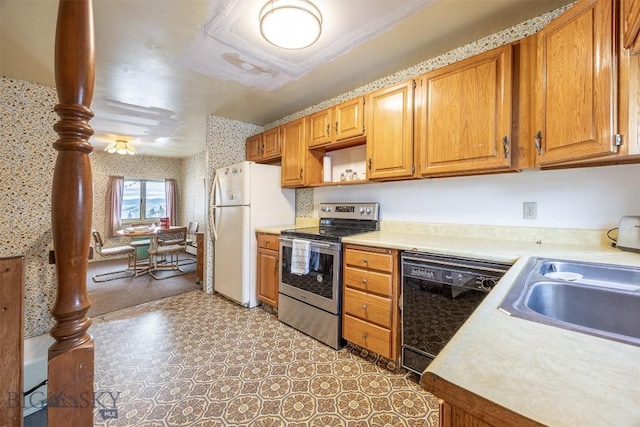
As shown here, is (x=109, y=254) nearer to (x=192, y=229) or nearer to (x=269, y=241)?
(x=192, y=229)

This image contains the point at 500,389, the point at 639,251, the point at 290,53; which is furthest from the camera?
the point at 290,53

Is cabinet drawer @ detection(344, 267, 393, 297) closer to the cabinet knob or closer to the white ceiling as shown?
the cabinet knob

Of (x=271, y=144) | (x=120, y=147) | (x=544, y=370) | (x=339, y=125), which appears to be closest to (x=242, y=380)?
(x=544, y=370)

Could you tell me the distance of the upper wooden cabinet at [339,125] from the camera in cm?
248

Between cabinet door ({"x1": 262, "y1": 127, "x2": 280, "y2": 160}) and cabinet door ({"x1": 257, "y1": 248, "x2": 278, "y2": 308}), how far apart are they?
48.3 inches

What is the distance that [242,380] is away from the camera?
1.81 m

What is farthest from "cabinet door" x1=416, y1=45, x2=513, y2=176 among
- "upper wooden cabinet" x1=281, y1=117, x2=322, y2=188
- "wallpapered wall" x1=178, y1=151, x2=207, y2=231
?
"wallpapered wall" x1=178, y1=151, x2=207, y2=231

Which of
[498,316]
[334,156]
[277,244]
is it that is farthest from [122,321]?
[498,316]

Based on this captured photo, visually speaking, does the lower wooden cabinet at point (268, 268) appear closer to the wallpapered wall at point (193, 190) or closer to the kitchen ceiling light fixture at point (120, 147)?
the kitchen ceiling light fixture at point (120, 147)

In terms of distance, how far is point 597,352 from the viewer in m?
0.52

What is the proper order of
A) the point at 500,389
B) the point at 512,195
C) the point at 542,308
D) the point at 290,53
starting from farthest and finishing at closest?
the point at 290,53, the point at 512,195, the point at 542,308, the point at 500,389

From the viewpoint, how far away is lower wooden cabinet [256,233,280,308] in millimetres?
2854

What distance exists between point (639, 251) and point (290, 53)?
2536 millimetres

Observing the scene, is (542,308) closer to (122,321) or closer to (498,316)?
(498,316)
